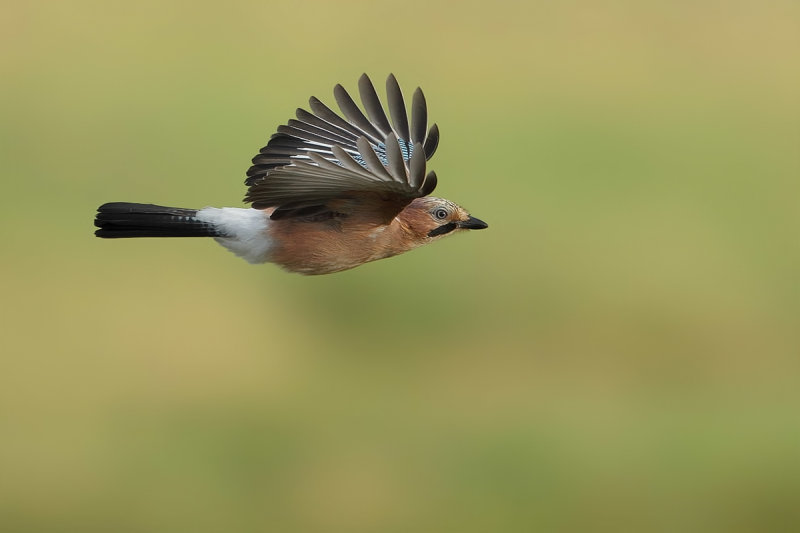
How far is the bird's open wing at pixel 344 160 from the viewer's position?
202 inches

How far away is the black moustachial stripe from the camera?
6.06 metres

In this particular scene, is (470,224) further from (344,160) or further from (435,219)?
(344,160)

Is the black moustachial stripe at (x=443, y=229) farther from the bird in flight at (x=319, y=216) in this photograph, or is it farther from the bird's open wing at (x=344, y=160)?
the bird's open wing at (x=344, y=160)

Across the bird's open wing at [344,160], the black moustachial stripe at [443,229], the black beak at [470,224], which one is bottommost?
the black moustachial stripe at [443,229]

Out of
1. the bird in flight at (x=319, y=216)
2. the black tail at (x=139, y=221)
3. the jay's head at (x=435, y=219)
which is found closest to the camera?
the bird in flight at (x=319, y=216)

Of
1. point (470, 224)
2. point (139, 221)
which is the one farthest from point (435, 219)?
point (139, 221)

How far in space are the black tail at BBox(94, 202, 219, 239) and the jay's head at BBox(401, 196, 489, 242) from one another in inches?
39.9

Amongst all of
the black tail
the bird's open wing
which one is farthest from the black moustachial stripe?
the black tail

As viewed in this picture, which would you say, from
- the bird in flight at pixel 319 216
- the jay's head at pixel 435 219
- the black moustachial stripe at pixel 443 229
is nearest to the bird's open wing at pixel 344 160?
the bird in flight at pixel 319 216

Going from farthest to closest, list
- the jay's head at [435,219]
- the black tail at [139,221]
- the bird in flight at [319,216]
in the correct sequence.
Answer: the jay's head at [435,219] → the black tail at [139,221] → the bird in flight at [319,216]

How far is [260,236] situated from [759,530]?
32.7 feet

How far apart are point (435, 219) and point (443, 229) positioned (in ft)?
0.21

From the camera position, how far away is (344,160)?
509 cm

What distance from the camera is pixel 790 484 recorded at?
14.6 metres
